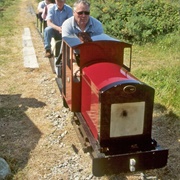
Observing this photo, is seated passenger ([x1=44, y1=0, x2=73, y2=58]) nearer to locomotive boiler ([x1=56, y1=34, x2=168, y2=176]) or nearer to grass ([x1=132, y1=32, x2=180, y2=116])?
grass ([x1=132, y1=32, x2=180, y2=116])

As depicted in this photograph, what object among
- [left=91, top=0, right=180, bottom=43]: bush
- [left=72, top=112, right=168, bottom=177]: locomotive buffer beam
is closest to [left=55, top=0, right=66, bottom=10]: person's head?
[left=91, top=0, right=180, bottom=43]: bush

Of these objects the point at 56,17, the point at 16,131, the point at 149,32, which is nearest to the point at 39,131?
the point at 16,131

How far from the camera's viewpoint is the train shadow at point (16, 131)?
453cm

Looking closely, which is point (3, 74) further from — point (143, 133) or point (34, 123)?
point (143, 133)

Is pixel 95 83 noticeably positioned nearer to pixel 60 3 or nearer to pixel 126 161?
pixel 126 161

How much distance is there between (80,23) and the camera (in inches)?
205

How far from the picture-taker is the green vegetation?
7.97 metres

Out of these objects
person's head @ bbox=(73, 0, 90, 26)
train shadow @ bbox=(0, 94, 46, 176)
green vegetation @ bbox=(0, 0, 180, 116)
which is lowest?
train shadow @ bbox=(0, 94, 46, 176)

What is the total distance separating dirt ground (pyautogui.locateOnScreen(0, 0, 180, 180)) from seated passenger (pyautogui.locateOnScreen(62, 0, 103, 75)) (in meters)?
1.59

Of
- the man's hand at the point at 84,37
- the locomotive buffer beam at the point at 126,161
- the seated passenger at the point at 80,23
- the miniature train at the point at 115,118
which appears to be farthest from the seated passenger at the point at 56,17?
the locomotive buffer beam at the point at 126,161

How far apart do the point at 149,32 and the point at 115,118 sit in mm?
7690

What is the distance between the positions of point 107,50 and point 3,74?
4670mm

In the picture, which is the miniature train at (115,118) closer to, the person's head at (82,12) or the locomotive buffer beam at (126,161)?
the locomotive buffer beam at (126,161)

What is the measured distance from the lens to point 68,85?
4.78 metres
